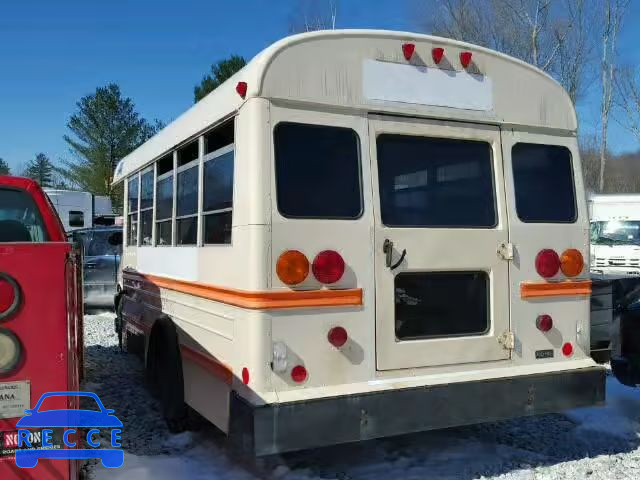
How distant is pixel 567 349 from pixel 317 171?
85.8 inches

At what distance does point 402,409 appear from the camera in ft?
12.4

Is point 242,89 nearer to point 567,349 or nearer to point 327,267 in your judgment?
point 327,267

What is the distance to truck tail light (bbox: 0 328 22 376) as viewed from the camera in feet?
8.08

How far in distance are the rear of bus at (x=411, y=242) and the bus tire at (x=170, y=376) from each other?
142 centimetres

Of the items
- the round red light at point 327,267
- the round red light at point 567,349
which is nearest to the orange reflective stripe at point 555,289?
the round red light at point 567,349

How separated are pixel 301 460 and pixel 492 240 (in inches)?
79.4

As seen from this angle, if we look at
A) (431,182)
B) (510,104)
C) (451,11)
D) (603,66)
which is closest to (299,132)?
(431,182)

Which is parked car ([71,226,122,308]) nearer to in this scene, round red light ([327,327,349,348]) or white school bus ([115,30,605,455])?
A: white school bus ([115,30,605,455])

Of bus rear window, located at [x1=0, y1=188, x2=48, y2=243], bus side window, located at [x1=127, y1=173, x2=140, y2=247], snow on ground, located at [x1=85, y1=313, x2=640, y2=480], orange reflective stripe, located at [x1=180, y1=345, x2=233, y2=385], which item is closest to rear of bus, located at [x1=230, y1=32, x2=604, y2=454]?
orange reflective stripe, located at [x1=180, y1=345, x2=233, y2=385]

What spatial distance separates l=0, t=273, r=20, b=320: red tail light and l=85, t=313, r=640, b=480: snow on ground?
1969 millimetres

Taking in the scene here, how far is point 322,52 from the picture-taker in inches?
152

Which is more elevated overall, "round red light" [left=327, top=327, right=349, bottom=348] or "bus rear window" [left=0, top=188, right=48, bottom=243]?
"bus rear window" [left=0, top=188, right=48, bottom=243]

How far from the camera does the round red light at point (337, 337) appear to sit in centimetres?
377

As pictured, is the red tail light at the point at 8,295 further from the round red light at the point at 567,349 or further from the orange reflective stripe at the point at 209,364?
the round red light at the point at 567,349
